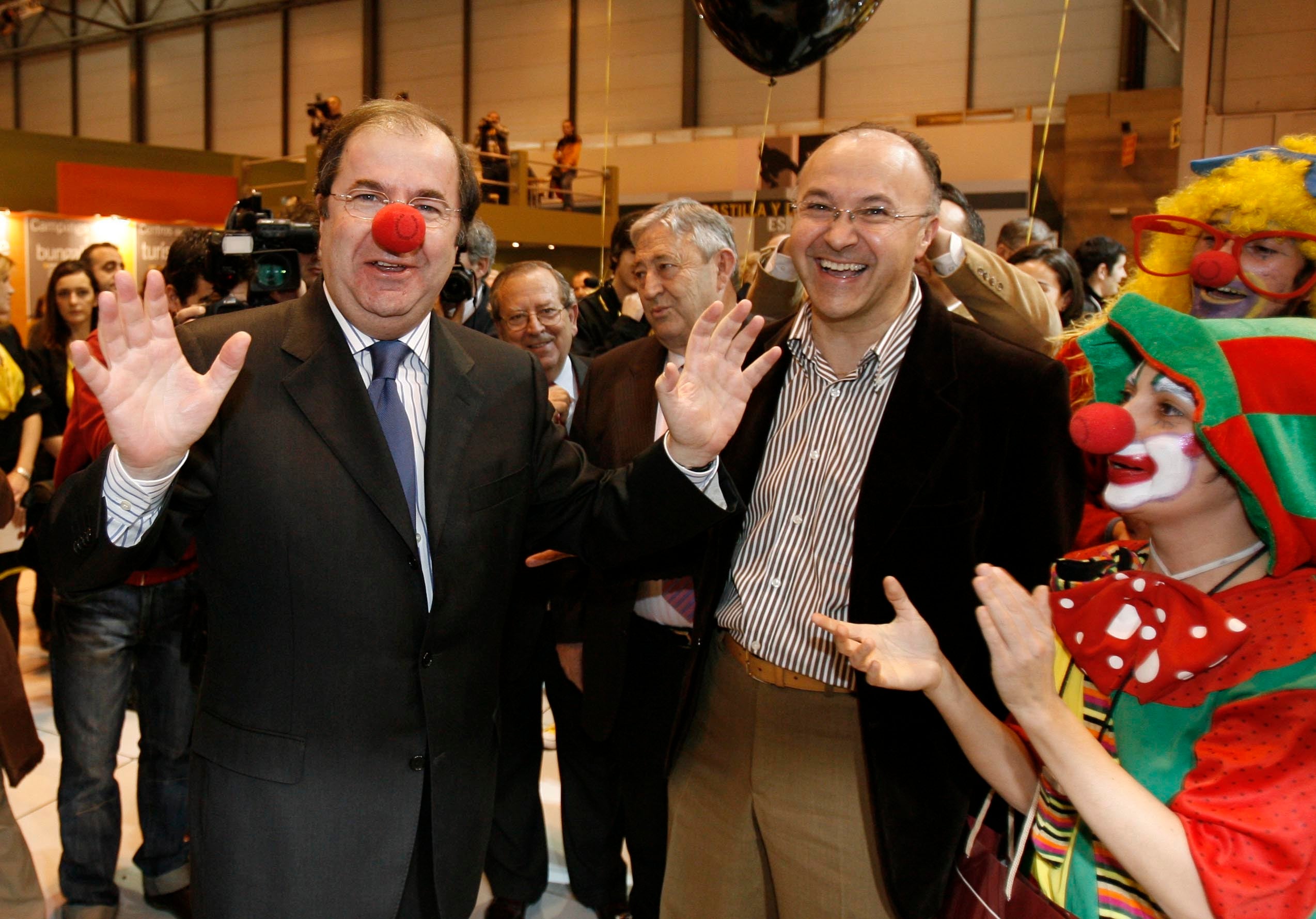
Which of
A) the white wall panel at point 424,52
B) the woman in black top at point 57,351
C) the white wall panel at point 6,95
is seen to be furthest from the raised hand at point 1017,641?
the white wall panel at point 6,95

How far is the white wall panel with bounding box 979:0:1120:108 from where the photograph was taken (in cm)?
1067

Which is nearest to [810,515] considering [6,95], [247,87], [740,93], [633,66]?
[740,93]

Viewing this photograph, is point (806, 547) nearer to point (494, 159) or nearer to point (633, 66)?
point (494, 159)

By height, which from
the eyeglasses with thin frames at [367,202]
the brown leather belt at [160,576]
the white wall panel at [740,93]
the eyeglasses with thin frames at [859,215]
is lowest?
the brown leather belt at [160,576]

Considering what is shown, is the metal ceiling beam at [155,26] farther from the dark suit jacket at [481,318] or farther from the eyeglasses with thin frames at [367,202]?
the eyeglasses with thin frames at [367,202]

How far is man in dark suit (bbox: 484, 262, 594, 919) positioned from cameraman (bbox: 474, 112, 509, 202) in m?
8.77

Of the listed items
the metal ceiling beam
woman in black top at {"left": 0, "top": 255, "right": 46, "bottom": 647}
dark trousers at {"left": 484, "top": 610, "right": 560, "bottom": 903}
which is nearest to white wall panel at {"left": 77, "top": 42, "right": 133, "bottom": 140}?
the metal ceiling beam

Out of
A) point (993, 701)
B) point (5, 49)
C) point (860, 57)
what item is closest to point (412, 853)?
point (993, 701)

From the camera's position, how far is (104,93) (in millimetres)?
17375

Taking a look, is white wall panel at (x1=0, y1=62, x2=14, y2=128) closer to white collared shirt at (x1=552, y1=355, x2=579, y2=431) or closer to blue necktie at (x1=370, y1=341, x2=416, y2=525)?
white collared shirt at (x1=552, y1=355, x2=579, y2=431)

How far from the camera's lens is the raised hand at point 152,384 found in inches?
47.4

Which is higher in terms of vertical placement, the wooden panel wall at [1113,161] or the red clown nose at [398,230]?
the wooden panel wall at [1113,161]

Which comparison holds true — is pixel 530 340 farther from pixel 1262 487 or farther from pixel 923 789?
pixel 1262 487

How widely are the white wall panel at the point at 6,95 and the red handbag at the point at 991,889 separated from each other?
21.8 metres
